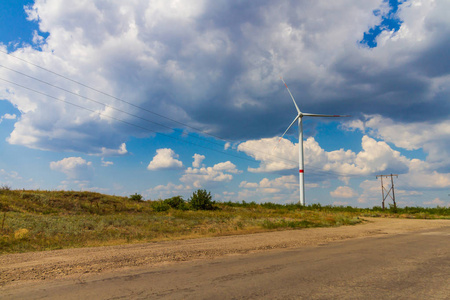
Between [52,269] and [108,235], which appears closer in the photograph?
[52,269]

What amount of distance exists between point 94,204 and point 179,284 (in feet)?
122

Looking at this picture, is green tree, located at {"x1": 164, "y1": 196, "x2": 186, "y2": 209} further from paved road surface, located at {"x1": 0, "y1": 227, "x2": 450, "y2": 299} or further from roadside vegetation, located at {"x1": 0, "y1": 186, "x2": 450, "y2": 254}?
paved road surface, located at {"x1": 0, "y1": 227, "x2": 450, "y2": 299}

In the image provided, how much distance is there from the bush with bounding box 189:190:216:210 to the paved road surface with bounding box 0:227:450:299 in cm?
3791

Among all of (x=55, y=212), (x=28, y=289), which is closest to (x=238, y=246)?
(x=28, y=289)

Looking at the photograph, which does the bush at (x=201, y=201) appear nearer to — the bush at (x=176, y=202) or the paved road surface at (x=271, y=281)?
the bush at (x=176, y=202)

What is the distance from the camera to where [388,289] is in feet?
21.9

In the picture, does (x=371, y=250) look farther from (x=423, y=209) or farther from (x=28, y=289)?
Result: (x=423, y=209)

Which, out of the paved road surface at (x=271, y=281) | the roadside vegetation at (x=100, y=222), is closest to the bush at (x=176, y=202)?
the roadside vegetation at (x=100, y=222)

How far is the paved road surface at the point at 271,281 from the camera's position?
6.27m

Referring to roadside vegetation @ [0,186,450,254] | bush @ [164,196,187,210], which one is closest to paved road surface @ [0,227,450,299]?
roadside vegetation @ [0,186,450,254]

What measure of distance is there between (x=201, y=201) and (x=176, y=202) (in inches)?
165

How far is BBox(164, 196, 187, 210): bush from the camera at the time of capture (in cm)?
4646

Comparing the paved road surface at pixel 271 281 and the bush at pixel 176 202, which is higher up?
the bush at pixel 176 202

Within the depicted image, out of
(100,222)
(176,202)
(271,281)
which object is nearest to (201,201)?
(176,202)
